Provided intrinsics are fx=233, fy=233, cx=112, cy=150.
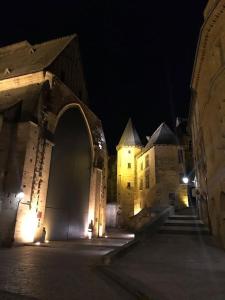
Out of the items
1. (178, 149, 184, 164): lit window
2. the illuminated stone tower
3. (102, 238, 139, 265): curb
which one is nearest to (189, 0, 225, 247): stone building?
(102, 238, 139, 265): curb

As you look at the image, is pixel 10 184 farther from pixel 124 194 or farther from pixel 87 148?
pixel 124 194

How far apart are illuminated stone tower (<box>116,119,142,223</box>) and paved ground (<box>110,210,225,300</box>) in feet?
86.4

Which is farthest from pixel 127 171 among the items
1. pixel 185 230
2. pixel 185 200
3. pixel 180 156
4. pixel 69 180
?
pixel 185 230

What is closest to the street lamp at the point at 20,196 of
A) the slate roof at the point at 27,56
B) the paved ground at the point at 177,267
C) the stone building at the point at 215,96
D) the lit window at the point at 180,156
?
the paved ground at the point at 177,267

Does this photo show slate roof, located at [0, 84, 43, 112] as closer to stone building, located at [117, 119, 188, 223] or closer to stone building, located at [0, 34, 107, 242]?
stone building, located at [0, 34, 107, 242]

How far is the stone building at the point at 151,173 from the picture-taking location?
3288cm

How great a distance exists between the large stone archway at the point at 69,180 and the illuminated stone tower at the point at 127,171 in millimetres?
19100

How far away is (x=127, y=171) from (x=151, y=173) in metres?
7.36

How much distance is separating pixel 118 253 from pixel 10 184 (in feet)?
27.6

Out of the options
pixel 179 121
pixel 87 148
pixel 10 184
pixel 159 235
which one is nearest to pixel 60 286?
pixel 159 235

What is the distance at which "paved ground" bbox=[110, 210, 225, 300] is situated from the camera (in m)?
4.65

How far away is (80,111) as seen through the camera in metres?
21.9

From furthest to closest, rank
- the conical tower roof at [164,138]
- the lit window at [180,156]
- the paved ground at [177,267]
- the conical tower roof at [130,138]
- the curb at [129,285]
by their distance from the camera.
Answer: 1. the conical tower roof at [130,138]
2. the conical tower roof at [164,138]
3. the lit window at [180,156]
4. the paved ground at [177,267]
5. the curb at [129,285]

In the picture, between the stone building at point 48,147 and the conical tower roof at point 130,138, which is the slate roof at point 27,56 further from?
the conical tower roof at point 130,138
